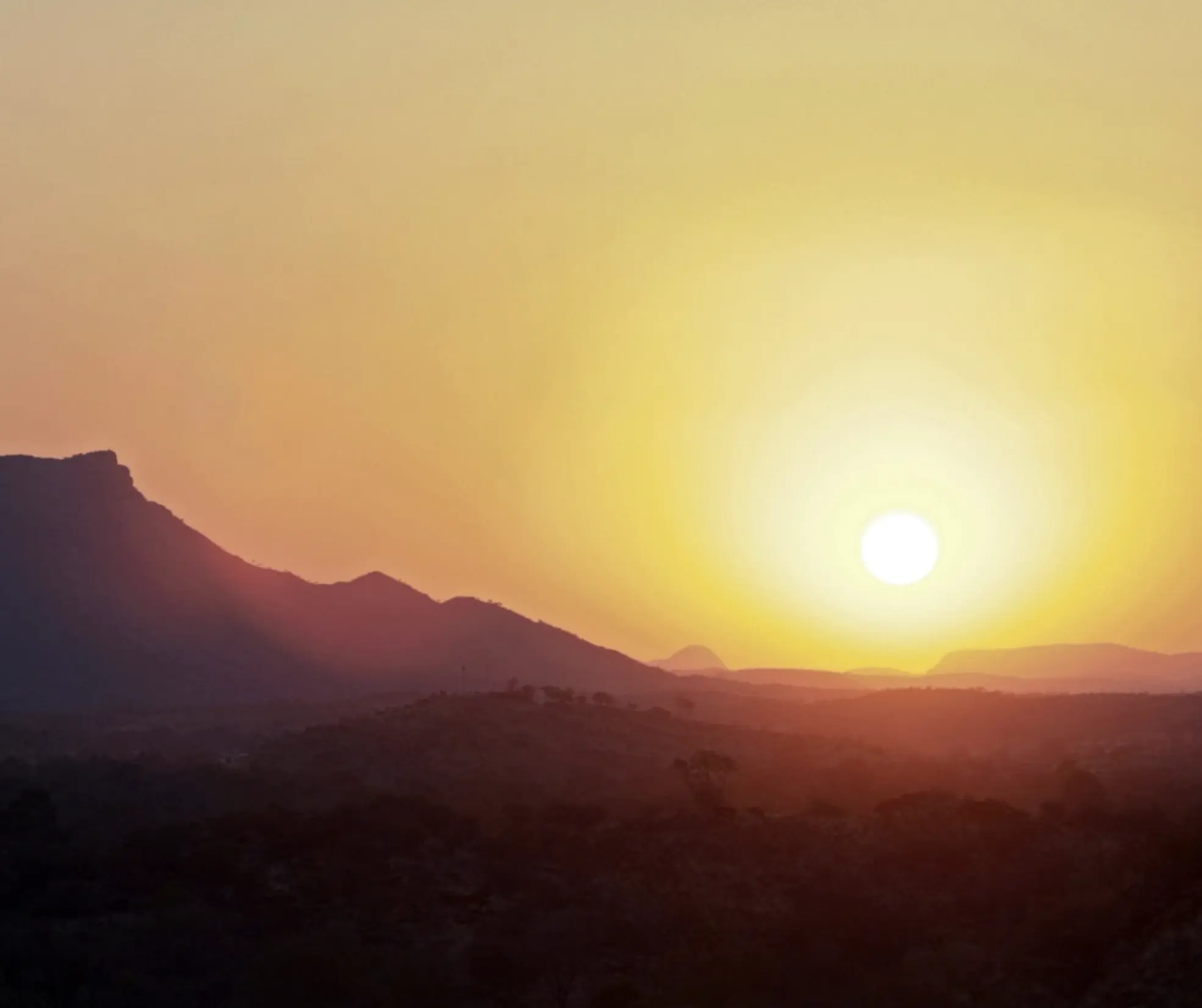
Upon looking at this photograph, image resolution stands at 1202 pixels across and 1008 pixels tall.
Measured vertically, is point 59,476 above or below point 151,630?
above

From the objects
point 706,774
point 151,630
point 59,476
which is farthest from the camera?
point 59,476

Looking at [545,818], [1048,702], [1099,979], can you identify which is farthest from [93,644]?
[1099,979]

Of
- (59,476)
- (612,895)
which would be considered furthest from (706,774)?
(59,476)

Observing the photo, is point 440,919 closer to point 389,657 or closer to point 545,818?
point 545,818

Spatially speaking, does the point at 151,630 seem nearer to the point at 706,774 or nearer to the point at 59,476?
the point at 59,476

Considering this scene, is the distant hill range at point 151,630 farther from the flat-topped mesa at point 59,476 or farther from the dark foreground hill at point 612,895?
the dark foreground hill at point 612,895

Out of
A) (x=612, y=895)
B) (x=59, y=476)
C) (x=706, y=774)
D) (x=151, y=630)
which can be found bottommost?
(x=612, y=895)

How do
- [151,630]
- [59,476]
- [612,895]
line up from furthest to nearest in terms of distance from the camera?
[59,476]
[151,630]
[612,895]

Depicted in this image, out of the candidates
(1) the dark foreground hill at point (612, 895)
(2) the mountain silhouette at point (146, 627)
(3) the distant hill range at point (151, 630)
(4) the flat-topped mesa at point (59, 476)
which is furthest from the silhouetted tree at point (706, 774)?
(4) the flat-topped mesa at point (59, 476)

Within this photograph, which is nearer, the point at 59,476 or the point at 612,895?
the point at 612,895
